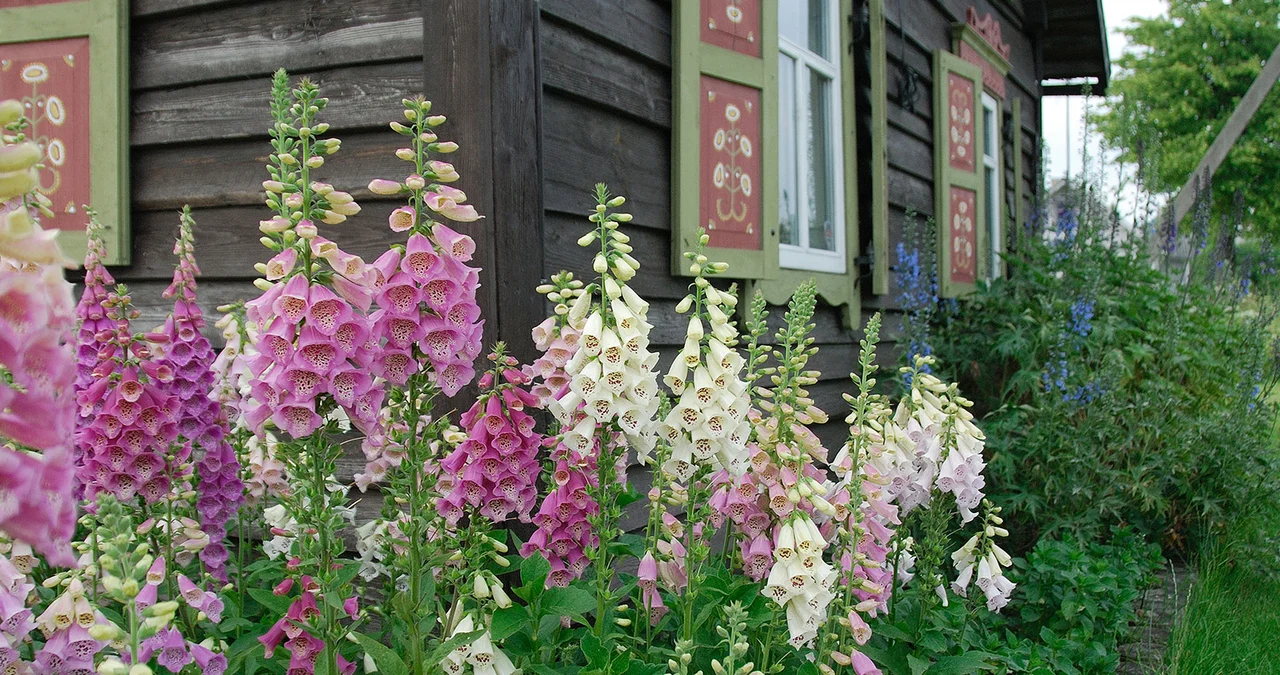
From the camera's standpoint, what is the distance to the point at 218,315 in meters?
3.21

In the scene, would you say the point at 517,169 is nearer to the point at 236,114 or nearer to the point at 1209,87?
the point at 236,114

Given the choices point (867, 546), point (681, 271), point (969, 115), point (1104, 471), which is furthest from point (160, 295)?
point (969, 115)

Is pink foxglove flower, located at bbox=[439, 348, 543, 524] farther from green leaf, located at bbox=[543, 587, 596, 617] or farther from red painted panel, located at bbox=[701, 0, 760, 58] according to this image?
red painted panel, located at bbox=[701, 0, 760, 58]

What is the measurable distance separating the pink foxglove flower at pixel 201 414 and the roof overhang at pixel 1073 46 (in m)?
8.64

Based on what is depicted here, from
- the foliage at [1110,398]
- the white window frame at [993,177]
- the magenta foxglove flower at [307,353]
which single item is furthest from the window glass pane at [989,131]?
the magenta foxglove flower at [307,353]

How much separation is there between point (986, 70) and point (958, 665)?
6449 millimetres

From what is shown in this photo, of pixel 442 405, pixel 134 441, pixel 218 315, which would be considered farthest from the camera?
pixel 218 315

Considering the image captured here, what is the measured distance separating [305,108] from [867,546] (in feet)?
4.70

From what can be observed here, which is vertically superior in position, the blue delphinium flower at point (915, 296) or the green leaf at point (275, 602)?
the blue delphinium flower at point (915, 296)

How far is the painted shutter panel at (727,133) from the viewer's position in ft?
11.4

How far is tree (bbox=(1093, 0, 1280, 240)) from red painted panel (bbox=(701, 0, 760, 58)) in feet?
74.6

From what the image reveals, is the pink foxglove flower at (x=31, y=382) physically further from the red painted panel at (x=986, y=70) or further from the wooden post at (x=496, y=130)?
the red painted panel at (x=986, y=70)

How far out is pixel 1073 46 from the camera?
32.5ft

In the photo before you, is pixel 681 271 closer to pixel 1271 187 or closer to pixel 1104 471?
pixel 1104 471
